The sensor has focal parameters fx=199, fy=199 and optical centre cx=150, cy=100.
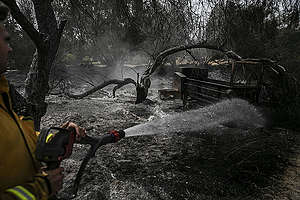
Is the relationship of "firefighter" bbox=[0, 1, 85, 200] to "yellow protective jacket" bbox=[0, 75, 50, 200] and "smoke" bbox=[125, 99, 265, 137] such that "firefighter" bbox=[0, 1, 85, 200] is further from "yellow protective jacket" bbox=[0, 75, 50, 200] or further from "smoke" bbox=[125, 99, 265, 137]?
"smoke" bbox=[125, 99, 265, 137]

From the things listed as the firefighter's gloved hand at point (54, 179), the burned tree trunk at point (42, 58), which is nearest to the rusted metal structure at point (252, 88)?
the burned tree trunk at point (42, 58)

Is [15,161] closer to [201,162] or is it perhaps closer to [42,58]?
[42,58]

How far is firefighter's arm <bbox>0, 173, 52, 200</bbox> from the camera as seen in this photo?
98 centimetres

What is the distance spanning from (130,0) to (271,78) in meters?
5.34

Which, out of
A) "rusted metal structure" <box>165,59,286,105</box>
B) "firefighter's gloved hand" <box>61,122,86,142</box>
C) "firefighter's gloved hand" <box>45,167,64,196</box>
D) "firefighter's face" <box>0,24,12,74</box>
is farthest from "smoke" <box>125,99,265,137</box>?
"firefighter's face" <box>0,24,12,74</box>

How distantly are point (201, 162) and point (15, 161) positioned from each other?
131 inches

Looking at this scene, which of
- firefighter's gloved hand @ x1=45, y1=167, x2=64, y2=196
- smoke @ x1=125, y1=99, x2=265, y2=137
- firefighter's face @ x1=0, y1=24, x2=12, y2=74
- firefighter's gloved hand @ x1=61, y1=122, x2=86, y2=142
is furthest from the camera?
smoke @ x1=125, y1=99, x2=265, y2=137

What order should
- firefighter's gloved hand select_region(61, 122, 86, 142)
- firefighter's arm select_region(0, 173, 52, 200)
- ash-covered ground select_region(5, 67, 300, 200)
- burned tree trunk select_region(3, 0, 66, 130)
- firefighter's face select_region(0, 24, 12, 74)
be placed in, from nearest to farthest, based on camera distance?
firefighter's arm select_region(0, 173, 52, 200), firefighter's face select_region(0, 24, 12, 74), firefighter's gloved hand select_region(61, 122, 86, 142), ash-covered ground select_region(5, 67, 300, 200), burned tree trunk select_region(3, 0, 66, 130)

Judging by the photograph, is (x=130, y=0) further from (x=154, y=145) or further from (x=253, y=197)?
(x=253, y=197)

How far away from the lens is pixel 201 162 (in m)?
3.82

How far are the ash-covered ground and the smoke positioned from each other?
0.10 feet

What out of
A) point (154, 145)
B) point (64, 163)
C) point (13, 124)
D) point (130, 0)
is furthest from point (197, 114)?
point (13, 124)

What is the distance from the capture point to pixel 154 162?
151 inches

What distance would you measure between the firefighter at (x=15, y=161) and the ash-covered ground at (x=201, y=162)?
1854 millimetres
